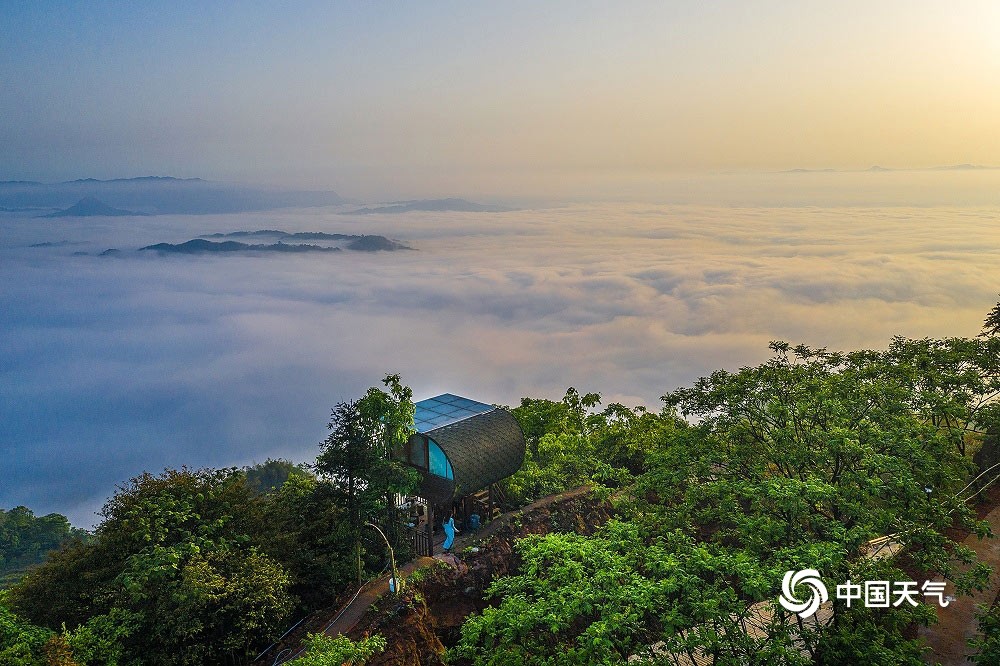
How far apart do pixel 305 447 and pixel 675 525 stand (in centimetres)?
12841

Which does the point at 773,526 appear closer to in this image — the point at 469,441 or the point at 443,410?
the point at 469,441

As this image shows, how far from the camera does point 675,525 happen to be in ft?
50.2

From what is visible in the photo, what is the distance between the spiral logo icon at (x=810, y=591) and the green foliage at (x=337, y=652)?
27.8 ft

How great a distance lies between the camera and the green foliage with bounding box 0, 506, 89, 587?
55688 mm

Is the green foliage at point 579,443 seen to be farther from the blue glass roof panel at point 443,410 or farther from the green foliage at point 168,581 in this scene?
the green foliage at point 168,581

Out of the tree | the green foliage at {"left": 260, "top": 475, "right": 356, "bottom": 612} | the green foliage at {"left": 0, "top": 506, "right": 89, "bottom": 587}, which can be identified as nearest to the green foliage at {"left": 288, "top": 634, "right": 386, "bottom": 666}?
the green foliage at {"left": 260, "top": 475, "right": 356, "bottom": 612}

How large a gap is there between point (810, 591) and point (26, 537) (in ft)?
230

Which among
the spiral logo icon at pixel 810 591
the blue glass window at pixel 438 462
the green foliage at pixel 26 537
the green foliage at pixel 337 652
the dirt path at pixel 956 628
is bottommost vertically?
the green foliage at pixel 26 537

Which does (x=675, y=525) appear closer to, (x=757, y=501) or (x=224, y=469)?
(x=757, y=501)

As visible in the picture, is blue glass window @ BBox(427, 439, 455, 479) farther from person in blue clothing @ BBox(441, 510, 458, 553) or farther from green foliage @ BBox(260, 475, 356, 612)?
green foliage @ BBox(260, 475, 356, 612)

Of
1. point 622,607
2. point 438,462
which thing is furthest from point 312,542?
point 622,607

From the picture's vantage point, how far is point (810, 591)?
1137 centimetres

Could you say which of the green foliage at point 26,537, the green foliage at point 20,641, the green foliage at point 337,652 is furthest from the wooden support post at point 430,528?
the green foliage at point 26,537

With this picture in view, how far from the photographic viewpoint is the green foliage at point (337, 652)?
1255cm
